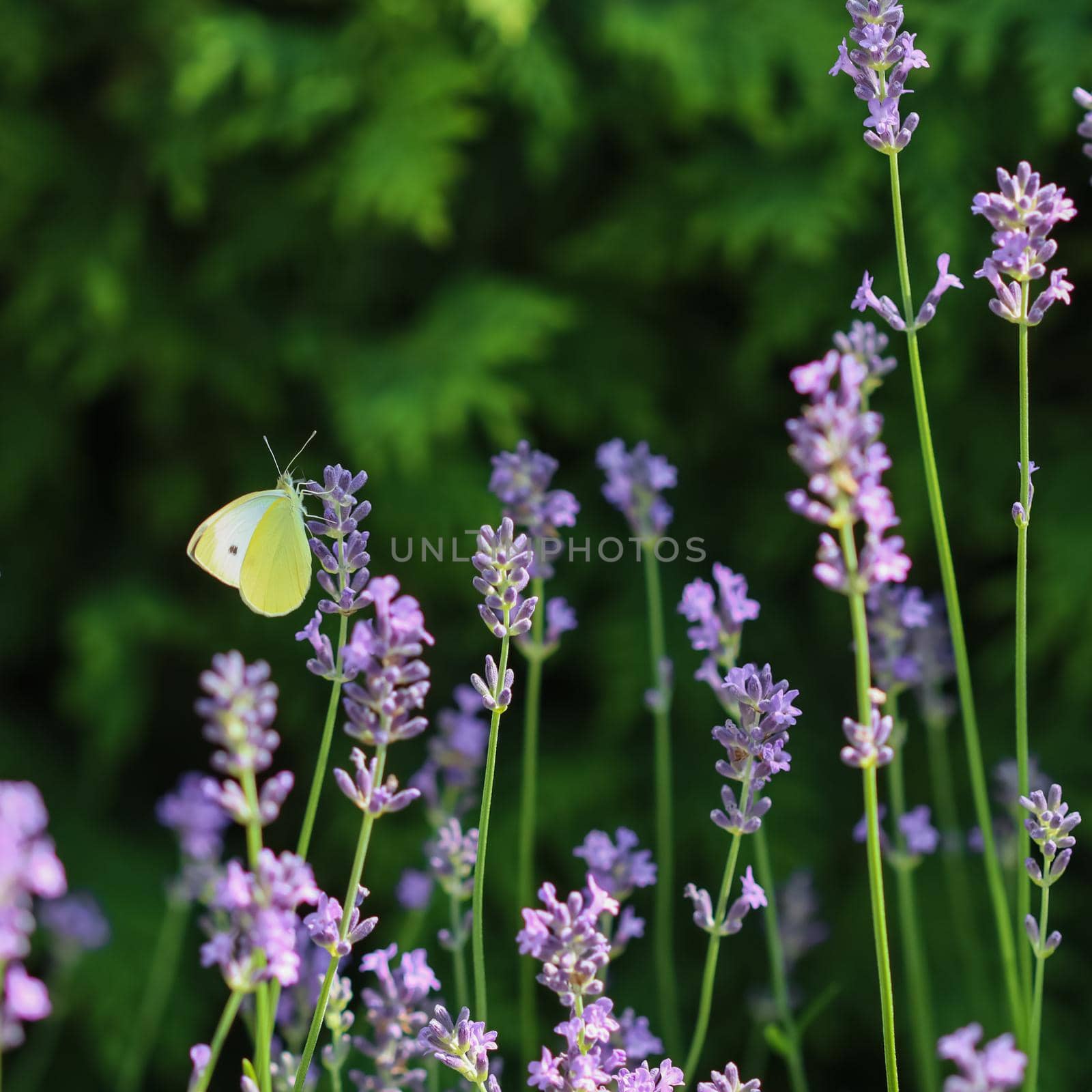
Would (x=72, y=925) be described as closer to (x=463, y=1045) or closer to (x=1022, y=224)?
(x=463, y=1045)

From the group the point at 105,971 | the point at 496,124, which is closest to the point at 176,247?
the point at 496,124

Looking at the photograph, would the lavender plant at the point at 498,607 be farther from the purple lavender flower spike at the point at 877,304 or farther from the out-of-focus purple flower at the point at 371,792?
the purple lavender flower spike at the point at 877,304

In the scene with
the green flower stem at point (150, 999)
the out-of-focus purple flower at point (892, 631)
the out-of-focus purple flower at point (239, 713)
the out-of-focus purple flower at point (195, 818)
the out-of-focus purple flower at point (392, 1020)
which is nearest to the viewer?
the out-of-focus purple flower at point (239, 713)

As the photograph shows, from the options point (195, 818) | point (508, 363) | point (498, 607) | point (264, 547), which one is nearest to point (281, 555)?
point (264, 547)

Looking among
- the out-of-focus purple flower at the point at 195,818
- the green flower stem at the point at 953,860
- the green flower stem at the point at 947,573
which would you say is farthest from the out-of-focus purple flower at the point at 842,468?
the out-of-focus purple flower at the point at 195,818

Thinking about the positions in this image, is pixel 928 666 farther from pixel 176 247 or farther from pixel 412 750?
pixel 176 247

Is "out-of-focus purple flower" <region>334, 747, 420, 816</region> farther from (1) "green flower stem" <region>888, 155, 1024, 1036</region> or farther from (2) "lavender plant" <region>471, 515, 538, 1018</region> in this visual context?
(1) "green flower stem" <region>888, 155, 1024, 1036</region>
